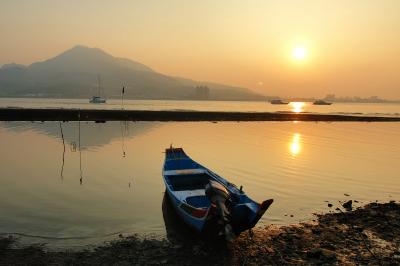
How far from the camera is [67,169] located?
1007 inches

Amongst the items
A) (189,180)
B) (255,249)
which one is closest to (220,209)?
(255,249)

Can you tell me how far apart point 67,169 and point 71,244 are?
1374cm

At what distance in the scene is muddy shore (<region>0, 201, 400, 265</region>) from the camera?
37.1 ft

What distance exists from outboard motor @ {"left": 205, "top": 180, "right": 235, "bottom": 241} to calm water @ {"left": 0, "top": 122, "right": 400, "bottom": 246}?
116 inches

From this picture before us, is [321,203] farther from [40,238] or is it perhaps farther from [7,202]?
[7,202]

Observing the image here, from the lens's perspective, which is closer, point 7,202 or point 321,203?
point 7,202

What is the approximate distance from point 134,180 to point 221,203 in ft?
37.3

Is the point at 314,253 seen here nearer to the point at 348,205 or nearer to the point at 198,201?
the point at 198,201

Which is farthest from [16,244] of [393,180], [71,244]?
[393,180]

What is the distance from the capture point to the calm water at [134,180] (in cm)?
1527

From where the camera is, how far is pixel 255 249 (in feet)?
Answer: 41.0

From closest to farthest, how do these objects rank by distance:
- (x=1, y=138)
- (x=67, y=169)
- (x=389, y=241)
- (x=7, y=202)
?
(x=389, y=241), (x=7, y=202), (x=67, y=169), (x=1, y=138)

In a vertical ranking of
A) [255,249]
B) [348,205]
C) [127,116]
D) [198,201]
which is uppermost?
[127,116]

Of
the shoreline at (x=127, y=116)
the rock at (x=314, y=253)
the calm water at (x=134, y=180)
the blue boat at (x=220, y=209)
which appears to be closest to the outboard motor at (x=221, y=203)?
the blue boat at (x=220, y=209)
